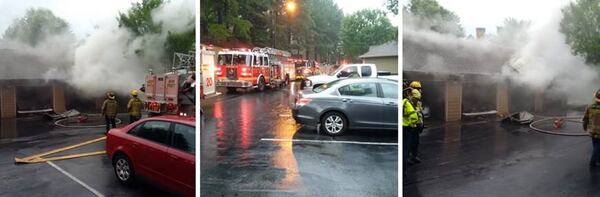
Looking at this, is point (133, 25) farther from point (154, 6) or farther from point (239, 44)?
point (239, 44)

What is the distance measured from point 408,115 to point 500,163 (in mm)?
745

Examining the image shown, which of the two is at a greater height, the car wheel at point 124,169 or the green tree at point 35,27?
the green tree at point 35,27

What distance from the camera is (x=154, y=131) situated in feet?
13.0

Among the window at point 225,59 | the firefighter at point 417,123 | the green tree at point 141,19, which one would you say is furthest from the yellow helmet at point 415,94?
the green tree at point 141,19

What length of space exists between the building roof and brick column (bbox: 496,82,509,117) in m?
0.85

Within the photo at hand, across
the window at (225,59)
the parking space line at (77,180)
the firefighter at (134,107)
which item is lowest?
the parking space line at (77,180)

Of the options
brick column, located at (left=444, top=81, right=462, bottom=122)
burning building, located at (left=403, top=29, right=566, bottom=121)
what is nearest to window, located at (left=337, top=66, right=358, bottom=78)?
burning building, located at (left=403, top=29, right=566, bottom=121)

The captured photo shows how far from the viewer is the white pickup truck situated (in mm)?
3727

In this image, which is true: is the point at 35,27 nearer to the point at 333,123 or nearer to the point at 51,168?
the point at 51,168

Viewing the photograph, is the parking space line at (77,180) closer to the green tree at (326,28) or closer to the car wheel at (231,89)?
the car wheel at (231,89)

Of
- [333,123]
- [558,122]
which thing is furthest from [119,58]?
[558,122]

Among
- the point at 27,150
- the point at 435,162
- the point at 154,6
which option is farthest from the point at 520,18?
the point at 27,150

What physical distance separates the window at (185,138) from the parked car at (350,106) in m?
0.84

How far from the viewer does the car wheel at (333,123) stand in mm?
3903
